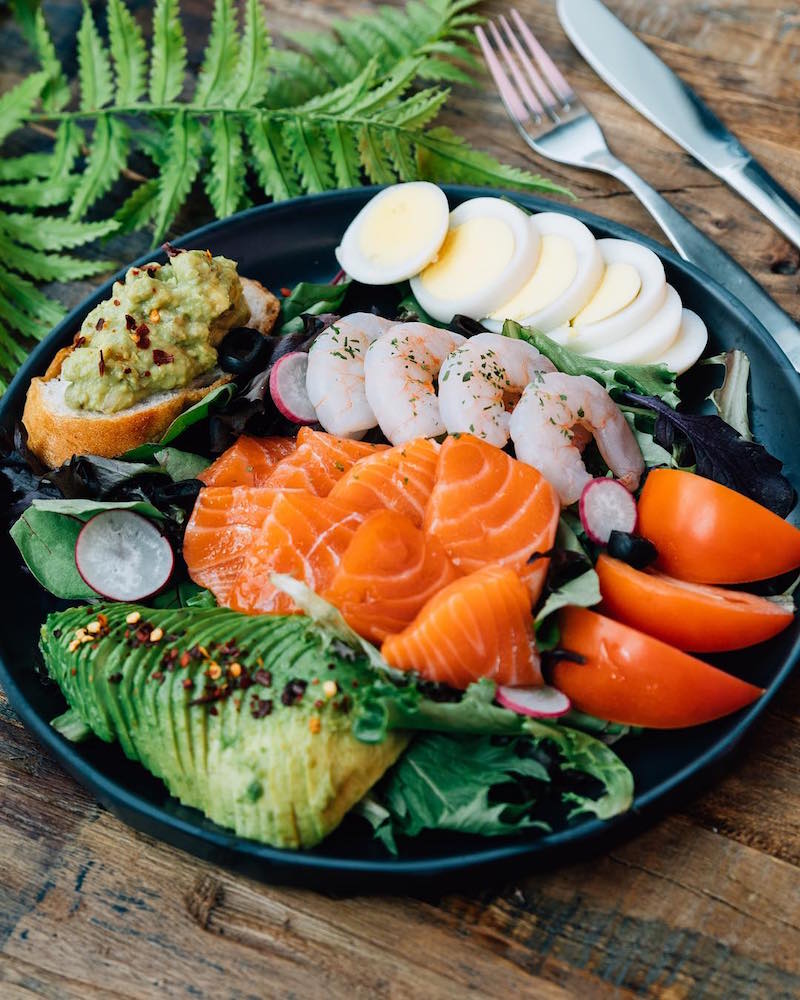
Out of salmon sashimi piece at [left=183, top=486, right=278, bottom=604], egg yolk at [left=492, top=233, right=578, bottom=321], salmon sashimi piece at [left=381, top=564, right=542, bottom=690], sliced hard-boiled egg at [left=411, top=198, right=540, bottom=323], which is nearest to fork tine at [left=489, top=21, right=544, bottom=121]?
sliced hard-boiled egg at [left=411, top=198, right=540, bottom=323]

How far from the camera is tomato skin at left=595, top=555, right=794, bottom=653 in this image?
262cm

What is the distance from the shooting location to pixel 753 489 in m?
2.95

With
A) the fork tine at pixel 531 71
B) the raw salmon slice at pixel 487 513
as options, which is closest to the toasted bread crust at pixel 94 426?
the raw salmon slice at pixel 487 513

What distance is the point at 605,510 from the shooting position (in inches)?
111

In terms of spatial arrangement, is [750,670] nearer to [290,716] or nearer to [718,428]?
[718,428]

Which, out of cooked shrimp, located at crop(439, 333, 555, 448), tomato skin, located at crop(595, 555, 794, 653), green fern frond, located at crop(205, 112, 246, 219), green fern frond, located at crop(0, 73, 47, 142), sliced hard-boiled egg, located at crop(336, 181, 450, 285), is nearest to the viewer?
tomato skin, located at crop(595, 555, 794, 653)

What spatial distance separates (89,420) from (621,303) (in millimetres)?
1853

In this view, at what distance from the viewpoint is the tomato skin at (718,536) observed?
272 cm

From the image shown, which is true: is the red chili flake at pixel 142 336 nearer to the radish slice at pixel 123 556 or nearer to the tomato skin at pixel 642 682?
the radish slice at pixel 123 556

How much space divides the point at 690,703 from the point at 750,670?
30 cm

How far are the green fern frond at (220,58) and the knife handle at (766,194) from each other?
220cm

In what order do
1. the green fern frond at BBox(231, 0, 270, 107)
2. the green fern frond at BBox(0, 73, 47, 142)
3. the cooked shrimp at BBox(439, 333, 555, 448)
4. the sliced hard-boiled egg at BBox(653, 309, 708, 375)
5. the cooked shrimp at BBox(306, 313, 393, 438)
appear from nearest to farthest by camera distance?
the cooked shrimp at BBox(439, 333, 555, 448), the cooked shrimp at BBox(306, 313, 393, 438), the sliced hard-boiled egg at BBox(653, 309, 708, 375), the green fern frond at BBox(231, 0, 270, 107), the green fern frond at BBox(0, 73, 47, 142)

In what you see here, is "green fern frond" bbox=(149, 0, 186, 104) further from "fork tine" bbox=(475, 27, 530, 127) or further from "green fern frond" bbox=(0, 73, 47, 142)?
"fork tine" bbox=(475, 27, 530, 127)

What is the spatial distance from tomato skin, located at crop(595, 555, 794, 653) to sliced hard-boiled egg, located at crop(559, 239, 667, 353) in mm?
959
